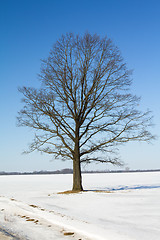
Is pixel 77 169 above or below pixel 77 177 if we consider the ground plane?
above

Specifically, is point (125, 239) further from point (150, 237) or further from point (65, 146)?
point (65, 146)

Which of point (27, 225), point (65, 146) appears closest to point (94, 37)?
point (65, 146)

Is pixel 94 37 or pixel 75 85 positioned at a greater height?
pixel 94 37

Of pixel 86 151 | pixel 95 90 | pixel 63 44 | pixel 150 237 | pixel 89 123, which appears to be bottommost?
pixel 150 237

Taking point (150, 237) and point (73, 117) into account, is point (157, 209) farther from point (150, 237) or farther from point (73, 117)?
point (73, 117)

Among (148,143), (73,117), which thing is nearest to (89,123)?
(73,117)

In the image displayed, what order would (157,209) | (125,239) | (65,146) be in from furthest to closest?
(65,146) → (157,209) → (125,239)

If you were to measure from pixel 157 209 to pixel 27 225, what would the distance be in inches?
206

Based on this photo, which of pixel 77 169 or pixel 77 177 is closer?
pixel 77 177

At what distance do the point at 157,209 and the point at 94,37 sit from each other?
1440 centimetres

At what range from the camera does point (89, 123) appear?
19.1m

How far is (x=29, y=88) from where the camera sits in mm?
19156

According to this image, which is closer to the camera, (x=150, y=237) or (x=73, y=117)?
(x=150, y=237)

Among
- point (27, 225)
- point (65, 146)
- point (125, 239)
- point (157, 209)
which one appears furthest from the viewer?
point (65, 146)
